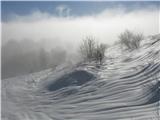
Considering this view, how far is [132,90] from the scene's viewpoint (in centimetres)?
1000

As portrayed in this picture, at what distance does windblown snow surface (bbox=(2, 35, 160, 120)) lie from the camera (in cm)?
867

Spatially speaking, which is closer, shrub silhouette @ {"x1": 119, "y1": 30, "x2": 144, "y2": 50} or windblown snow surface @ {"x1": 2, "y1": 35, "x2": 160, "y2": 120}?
windblown snow surface @ {"x1": 2, "y1": 35, "x2": 160, "y2": 120}

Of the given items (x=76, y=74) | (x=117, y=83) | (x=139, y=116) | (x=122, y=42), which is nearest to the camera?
(x=139, y=116)

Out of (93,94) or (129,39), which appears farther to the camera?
(129,39)

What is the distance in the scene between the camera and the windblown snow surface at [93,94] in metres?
8.67

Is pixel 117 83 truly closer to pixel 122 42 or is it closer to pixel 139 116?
pixel 139 116

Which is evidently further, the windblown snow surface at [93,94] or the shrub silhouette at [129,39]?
the shrub silhouette at [129,39]

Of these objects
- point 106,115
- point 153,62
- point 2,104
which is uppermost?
point 153,62

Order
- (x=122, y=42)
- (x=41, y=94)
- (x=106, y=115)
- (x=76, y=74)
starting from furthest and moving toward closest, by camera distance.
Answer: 1. (x=122, y=42)
2. (x=76, y=74)
3. (x=41, y=94)
4. (x=106, y=115)

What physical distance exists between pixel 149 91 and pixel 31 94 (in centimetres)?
587

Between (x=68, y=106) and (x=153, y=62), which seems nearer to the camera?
(x=68, y=106)

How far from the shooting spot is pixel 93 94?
1048cm

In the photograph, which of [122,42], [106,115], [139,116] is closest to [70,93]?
[106,115]

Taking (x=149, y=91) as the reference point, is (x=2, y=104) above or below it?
below
